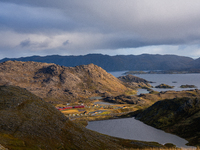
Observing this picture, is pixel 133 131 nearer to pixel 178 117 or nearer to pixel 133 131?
pixel 133 131

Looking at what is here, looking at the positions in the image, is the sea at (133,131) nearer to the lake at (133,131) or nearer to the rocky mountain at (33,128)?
the lake at (133,131)

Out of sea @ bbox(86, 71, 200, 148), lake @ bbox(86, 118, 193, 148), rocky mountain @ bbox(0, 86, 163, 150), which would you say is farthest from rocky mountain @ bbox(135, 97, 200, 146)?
rocky mountain @ bbox(0, 86, 163, 150)

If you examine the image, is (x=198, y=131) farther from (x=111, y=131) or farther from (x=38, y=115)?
(x=38, y=115)

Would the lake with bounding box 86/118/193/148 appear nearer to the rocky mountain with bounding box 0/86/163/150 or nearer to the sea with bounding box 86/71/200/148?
the sea with bounding box 86/71/200/148

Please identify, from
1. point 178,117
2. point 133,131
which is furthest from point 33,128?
point 178,117

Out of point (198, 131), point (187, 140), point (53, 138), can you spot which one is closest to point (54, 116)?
point (53, 138)

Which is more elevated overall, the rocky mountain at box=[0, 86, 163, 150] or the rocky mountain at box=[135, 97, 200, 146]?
the rocky mountain at box=[0, 86, 163, 150]
